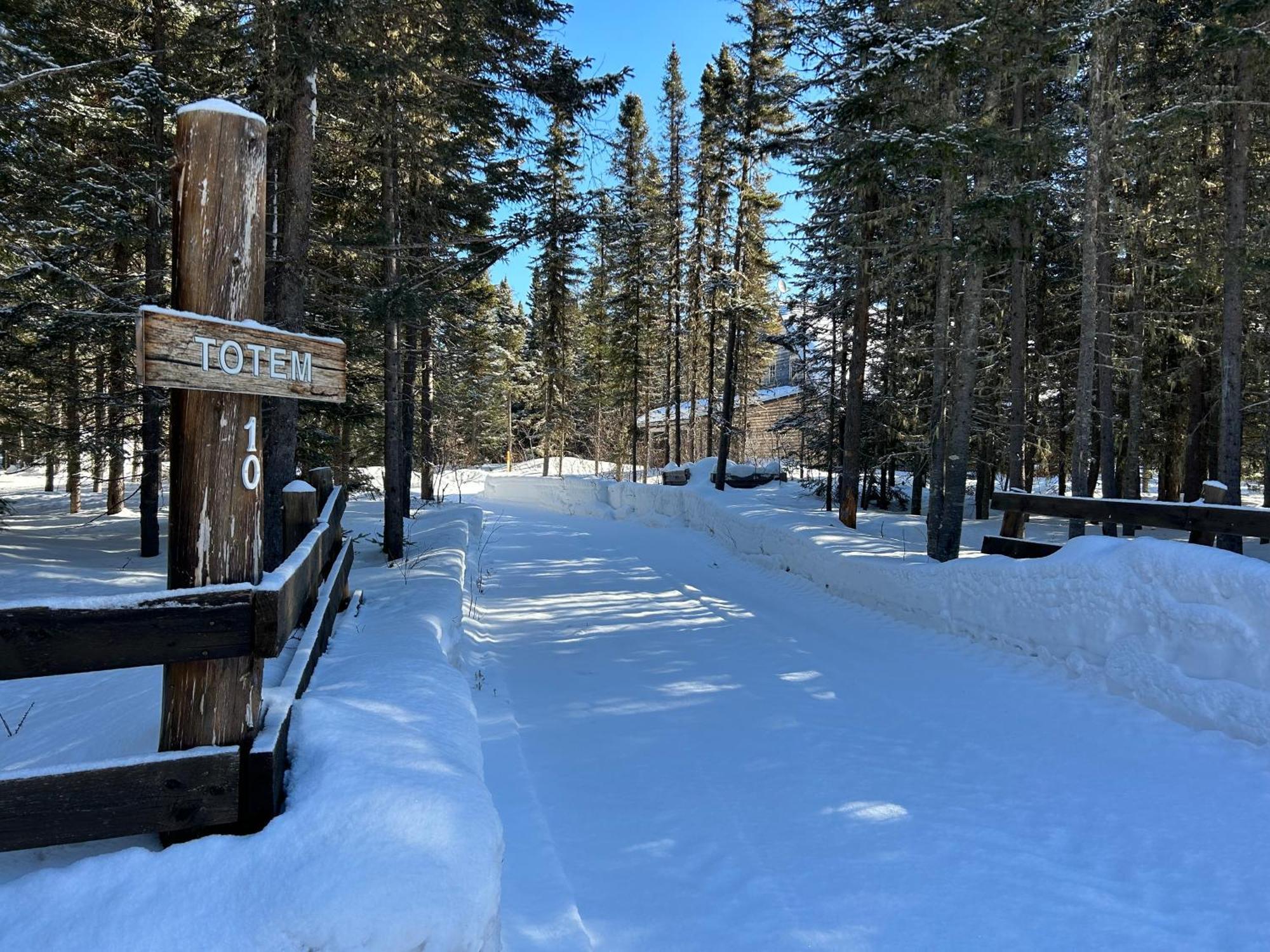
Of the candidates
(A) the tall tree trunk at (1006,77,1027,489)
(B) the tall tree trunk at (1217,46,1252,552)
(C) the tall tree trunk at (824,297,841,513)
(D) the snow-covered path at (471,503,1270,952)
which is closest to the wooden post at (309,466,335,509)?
(D) the snow-covered path at (471,503,1270,952)

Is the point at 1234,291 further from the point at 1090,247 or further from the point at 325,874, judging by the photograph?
the point at 325,874

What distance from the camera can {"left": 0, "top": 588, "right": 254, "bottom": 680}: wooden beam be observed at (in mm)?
2344

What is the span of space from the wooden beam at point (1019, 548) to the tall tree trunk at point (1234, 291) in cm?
675

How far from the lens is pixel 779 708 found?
237 inches

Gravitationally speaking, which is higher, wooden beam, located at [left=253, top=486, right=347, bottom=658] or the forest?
the forest

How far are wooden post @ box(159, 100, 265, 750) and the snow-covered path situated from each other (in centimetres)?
172

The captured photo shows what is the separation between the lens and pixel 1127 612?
621 cm

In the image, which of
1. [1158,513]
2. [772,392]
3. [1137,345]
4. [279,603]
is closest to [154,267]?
[279,603]

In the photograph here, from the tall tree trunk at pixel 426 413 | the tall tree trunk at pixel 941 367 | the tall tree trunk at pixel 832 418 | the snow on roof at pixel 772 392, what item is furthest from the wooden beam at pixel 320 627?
the snow on roof at pixel 772 392

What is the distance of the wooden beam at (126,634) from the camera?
2.34 m

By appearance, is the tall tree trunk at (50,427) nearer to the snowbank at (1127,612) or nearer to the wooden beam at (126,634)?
the wooden beam at (126,634)

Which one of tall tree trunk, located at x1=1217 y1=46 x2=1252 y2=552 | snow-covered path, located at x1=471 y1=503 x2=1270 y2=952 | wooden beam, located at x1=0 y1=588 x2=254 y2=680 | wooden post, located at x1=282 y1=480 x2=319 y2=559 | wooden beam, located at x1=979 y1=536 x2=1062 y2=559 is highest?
tall tree trunk, located at x1=1217 y1=46 x2=1252 y2=552

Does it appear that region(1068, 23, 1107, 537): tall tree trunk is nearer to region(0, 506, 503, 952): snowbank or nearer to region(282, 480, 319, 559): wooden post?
region(282, 480, 319, 559): wooden post

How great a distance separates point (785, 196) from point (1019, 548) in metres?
14.4
